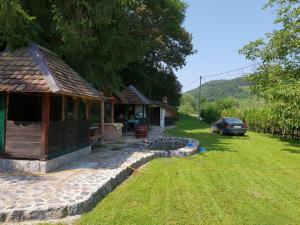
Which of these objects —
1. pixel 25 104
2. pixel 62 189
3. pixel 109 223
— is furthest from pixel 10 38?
pixel 109 223

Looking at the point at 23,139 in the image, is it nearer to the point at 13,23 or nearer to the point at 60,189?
the point at 60,189

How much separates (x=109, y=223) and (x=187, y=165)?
259 inches

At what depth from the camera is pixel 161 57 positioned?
39.0 m

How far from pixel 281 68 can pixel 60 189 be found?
16576 mm

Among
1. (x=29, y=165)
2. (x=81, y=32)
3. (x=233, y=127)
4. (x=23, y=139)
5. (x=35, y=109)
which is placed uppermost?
(x=81, y=32)

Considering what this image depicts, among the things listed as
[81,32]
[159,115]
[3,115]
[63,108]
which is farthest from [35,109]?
[159,115]

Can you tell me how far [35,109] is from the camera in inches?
403

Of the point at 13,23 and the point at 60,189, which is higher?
the point at 13,23

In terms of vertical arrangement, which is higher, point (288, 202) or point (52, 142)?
point (52, 142)

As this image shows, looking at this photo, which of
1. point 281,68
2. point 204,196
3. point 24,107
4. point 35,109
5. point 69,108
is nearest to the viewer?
point 204,196

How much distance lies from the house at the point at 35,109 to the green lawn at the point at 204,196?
254 cm

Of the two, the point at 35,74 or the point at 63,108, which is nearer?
the point at 35,74

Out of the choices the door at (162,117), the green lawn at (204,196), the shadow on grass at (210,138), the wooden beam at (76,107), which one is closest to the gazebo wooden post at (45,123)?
the green lawn at (204,196)

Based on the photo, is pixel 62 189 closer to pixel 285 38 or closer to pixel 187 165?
pixel 187 165
